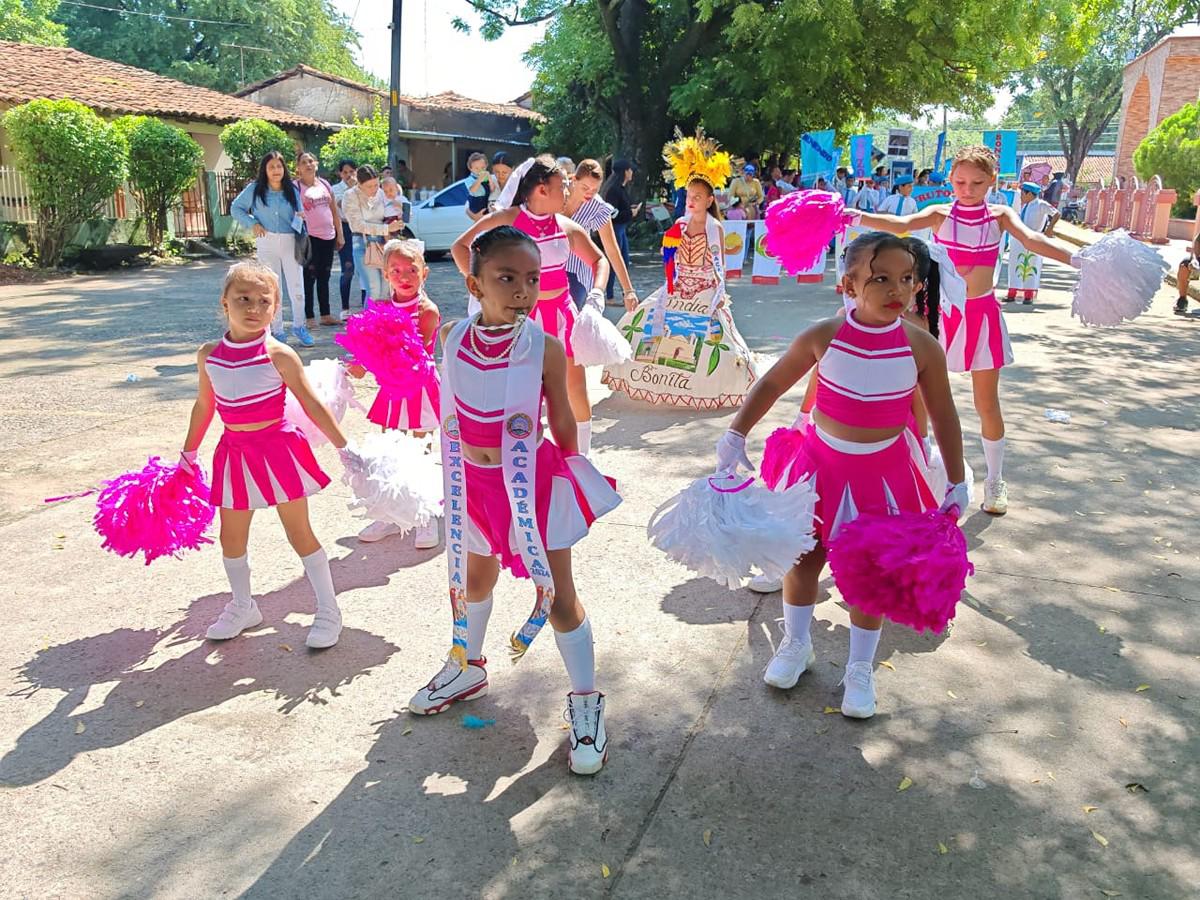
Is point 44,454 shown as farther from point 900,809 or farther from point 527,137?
point 527,137

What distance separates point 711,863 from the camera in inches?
105

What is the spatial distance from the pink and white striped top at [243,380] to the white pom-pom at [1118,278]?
413 cm

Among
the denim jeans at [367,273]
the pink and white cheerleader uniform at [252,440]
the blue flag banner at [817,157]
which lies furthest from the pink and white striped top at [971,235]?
the blue flag banner at [817,157]

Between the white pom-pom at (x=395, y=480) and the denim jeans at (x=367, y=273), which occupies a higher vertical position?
the denim jeans at (x=367, y=273)

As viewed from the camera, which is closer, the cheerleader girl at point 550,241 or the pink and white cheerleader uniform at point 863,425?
the pink and white cheerleader uniform at point 863,425

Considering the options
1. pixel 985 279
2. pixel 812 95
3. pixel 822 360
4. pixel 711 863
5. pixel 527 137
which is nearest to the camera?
pixel 711 863

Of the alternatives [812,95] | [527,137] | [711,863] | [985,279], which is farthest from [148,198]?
[527,137]

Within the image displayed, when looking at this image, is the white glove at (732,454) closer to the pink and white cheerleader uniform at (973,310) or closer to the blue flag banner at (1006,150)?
the pink and white cheerleader uniform at (973,310)

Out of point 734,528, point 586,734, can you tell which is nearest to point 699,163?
point 734,528

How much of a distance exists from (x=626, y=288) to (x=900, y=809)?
4.39 metres

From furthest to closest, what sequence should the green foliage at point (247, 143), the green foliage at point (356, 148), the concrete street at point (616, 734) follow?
the green foliage at point (356, 148) < the green foliage at point (247, 143) < the concrete street at point (616, 734)

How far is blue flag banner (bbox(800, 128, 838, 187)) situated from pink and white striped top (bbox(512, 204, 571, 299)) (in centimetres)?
1613

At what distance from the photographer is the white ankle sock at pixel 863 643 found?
3.40 m

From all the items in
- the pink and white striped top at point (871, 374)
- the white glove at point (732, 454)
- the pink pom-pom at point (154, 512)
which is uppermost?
the pink and white striped top at point (871, 374)
